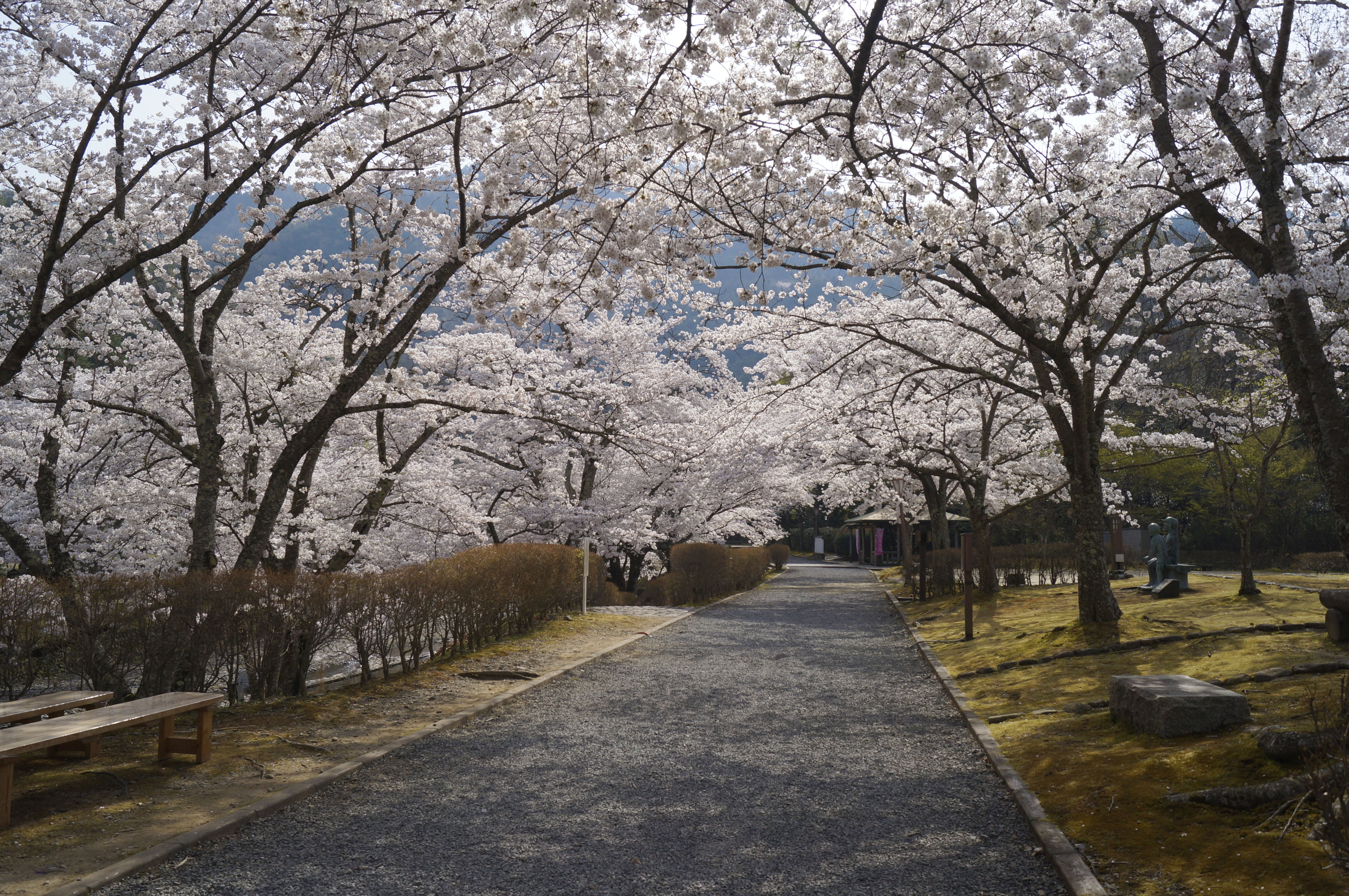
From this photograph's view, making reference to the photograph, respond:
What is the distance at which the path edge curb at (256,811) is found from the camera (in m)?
3.73

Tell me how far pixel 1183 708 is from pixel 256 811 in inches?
224

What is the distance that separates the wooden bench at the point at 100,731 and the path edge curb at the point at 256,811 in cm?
87

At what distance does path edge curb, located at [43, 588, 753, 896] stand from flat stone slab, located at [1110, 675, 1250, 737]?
5.26 meters

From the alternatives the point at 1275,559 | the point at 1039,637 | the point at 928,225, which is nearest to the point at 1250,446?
the point at 1275,559

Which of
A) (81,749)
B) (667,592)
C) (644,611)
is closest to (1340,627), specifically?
(81,749)

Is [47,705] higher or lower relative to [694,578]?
higher

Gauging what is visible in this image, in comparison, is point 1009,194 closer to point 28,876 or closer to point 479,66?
point 479,66

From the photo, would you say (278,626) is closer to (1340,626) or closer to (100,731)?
(100,731)

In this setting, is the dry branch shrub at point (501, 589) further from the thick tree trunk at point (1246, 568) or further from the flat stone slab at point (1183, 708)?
the thick tree trunk at point (1246, 568)

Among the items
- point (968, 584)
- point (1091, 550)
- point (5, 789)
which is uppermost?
point (1091, 550)

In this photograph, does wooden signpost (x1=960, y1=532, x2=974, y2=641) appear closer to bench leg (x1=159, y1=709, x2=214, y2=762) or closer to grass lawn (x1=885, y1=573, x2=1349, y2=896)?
grass lawn (x1=885, y1=573, x2=1349, y2=896)

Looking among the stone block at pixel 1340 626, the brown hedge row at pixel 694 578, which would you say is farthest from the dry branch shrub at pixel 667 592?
the stone block at pixel 1340 626

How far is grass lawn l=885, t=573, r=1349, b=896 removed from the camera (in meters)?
3.67

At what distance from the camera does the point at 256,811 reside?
4688 mm
